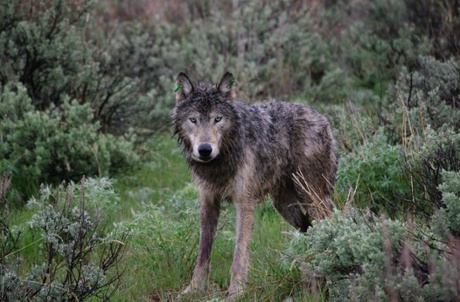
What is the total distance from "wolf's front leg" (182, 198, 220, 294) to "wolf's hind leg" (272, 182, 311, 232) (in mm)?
831

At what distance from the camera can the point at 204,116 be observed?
574 centimetres

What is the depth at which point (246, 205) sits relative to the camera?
6031 mm

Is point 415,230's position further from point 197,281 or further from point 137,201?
point 137,201

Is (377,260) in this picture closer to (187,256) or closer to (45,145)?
(187,256)

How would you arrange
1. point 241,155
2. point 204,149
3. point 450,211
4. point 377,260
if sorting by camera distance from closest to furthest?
point 377,260
point 450,211
point 204,149
point 241,155

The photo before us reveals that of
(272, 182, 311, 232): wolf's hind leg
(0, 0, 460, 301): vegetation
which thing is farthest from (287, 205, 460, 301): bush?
(272, 182, 311, 232): wolf's hind leg

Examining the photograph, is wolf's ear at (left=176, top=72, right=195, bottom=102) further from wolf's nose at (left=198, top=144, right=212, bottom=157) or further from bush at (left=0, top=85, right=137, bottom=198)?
bush at (left=0, top=85, right=137, bottom=198)

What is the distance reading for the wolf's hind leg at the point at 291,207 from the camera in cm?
674

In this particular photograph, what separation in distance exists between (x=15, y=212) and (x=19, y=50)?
9.12 feet

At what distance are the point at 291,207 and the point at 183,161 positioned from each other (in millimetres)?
3708

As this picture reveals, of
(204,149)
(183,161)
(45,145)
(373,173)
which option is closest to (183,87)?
(204,149)

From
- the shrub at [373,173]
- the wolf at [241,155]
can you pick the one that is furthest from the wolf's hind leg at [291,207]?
the shrub at [373,173]

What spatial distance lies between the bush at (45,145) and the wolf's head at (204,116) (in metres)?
2.69

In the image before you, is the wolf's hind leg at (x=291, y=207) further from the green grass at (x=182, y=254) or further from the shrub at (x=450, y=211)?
the shrub at (x=450, y=211)
